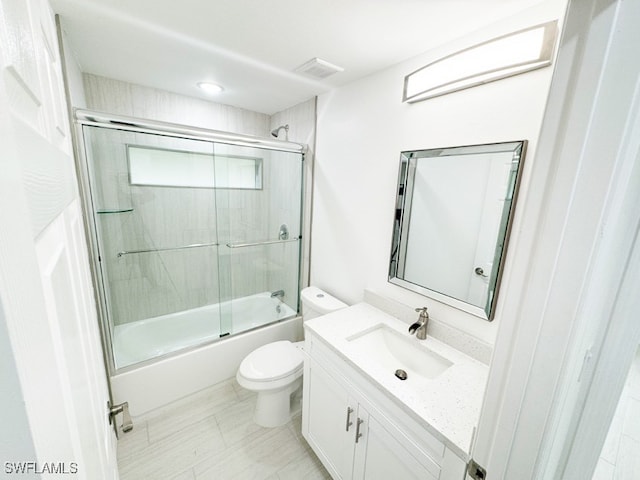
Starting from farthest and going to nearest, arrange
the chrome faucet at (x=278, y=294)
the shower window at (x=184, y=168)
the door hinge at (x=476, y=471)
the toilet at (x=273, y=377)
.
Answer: the chrome faucet at (x=278, y=294)
the shower window at (x=184, y=168)
the toilet at (x=273, y=377)
the door hinge at (x=476, y=471)

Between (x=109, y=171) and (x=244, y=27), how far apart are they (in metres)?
1.46

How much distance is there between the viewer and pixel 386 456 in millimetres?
1037

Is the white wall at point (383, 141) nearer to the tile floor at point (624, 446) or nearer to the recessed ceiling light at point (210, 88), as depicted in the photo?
the recessed ceiling light at point (210, 88)

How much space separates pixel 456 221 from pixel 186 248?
7.39ft

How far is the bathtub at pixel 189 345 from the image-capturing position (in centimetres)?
171

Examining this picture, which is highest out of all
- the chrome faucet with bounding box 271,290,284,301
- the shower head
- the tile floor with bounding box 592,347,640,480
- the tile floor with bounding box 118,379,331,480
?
the shower head

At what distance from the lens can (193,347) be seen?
192 centimetres

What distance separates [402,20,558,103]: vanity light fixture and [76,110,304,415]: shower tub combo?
118 centimetres

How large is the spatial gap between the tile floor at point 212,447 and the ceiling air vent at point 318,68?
2317mm

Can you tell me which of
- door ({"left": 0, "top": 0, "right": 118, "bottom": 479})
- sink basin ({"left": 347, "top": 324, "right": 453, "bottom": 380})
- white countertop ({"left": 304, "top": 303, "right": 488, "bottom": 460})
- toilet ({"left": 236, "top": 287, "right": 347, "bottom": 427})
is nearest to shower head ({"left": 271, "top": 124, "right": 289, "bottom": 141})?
toilet ({"left": 236, "top": 287, "right": 347, "bottom": 427})

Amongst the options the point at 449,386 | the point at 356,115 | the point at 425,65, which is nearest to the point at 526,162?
the point at 425,65

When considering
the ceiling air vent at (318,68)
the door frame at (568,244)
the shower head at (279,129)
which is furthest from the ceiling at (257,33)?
the door frame at (568,244)

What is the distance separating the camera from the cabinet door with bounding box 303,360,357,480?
48.1 inches

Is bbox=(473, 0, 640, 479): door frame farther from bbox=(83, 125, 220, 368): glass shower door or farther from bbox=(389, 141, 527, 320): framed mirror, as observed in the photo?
bbox=(83, 125, 220, 368): glass shower door
